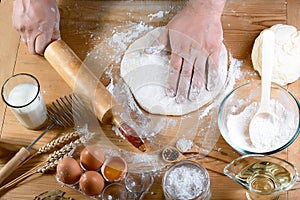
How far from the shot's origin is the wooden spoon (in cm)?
146

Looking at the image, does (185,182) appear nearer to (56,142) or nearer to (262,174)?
(262,174)

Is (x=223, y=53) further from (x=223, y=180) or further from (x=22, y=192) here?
(x=22, y=192)

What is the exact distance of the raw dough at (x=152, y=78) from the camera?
1.59 metres

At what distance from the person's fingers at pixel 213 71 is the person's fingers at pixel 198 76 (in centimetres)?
1

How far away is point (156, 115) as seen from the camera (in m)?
1.59

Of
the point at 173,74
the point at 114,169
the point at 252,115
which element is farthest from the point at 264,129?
the point at 114,169

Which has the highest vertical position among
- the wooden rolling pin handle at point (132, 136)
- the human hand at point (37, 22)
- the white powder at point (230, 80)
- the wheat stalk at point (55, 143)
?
the human hand at point (37, 22)

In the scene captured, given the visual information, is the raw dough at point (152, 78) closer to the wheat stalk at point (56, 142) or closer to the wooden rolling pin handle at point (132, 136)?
the wooden rolling pin handle at point (132, 136)

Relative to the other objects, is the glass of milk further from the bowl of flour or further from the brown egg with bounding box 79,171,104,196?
the bowl of flour

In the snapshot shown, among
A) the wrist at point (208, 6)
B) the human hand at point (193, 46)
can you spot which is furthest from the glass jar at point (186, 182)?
the wrist at point (208, 6)

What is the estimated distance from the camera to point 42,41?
65.3 inches

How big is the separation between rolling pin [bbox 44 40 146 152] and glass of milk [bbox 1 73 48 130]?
87 mm

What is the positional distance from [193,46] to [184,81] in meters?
0.11

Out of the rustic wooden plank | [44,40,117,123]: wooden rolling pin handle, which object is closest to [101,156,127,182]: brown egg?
[44,40,117,123]: wooden rolling pin handle
